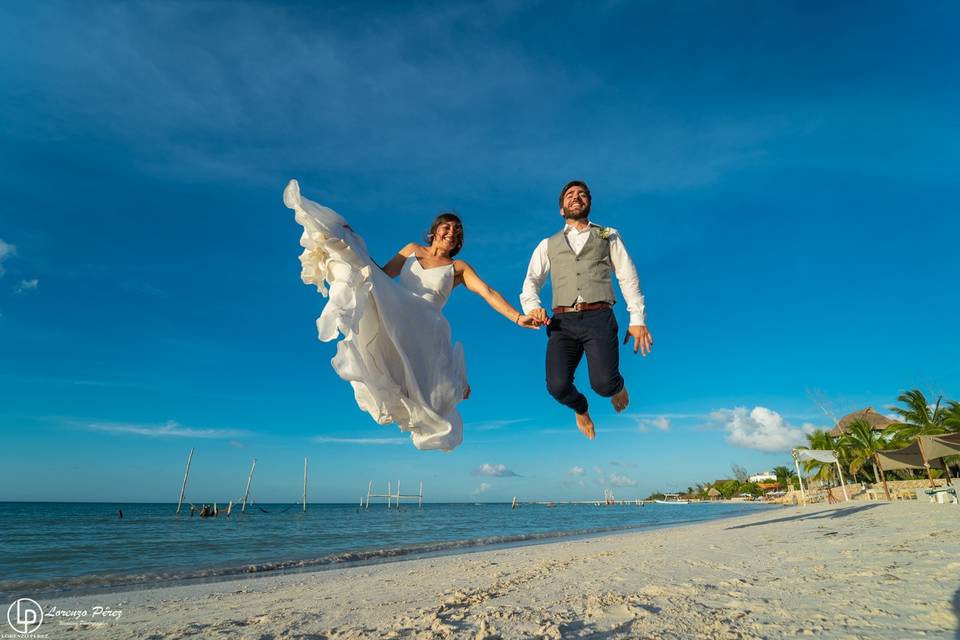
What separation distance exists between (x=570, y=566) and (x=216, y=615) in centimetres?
505

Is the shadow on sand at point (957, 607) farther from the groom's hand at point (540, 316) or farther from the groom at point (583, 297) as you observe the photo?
the groom's hand at point (540, 316)

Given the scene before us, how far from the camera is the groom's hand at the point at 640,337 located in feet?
15.9

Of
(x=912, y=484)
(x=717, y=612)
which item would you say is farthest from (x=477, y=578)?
(x=912, y=484)

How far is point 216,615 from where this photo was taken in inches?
221

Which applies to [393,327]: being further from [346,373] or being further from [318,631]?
[318,631]

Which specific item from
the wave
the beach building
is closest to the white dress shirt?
the wave

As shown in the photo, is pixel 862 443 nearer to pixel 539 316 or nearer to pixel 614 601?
pixel 614 601

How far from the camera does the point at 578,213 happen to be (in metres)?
5.14

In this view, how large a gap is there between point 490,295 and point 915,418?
3820 centimetres

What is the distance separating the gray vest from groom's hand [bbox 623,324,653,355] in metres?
0.33

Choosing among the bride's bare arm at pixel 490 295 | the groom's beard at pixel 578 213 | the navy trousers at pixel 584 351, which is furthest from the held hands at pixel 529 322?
the groom's beard at pixel 578 213

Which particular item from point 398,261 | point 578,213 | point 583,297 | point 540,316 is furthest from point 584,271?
point 398,261

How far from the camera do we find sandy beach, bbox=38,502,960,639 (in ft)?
12.1

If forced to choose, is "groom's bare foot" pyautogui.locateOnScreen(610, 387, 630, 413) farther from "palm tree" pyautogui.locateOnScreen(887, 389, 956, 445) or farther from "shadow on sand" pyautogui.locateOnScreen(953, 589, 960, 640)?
"palm tree" pyautogui.locateOnScreen(887, 389, 956, 445)
